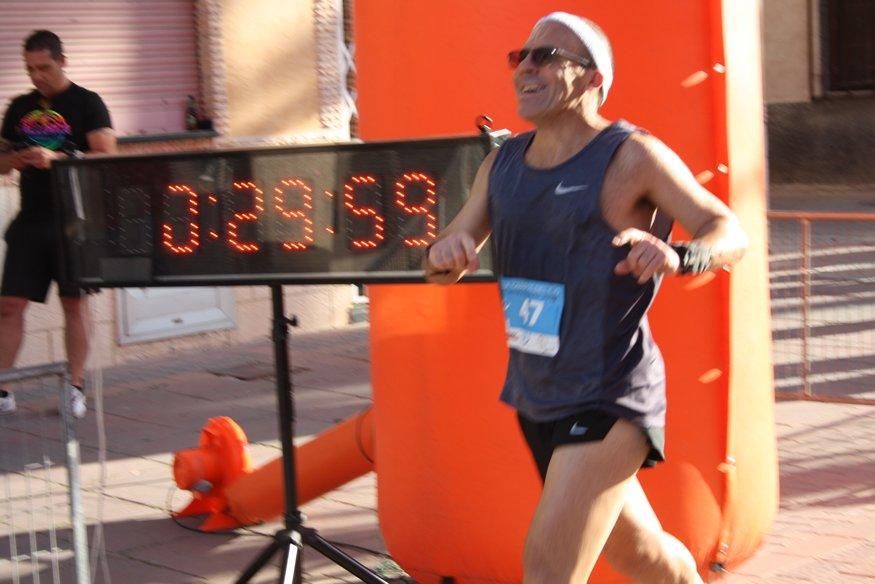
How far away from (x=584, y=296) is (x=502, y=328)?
115 cm

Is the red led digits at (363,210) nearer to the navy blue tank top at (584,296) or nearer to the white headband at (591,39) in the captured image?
the navy blue tank top at (584,296)

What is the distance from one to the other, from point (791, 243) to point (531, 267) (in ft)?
19.5

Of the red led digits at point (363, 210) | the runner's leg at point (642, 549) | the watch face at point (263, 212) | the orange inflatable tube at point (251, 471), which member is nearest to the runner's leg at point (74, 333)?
the orange inflatable tube at point (251, 471)

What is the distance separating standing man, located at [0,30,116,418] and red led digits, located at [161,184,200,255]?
3.20m

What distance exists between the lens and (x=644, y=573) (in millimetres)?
3973

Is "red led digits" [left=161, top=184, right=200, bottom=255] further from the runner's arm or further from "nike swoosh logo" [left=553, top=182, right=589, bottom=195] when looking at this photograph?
"nike swoosh logo" [left=553, top=182, right=589, bottom=195]

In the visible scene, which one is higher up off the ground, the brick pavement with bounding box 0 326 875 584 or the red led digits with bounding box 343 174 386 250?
the red led digits with bounding box 343 174 386 250

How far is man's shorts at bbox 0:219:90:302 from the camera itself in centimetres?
→ 813

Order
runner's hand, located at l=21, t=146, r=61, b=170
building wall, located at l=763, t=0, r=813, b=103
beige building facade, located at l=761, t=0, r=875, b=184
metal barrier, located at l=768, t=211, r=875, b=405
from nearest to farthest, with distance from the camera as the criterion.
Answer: runner's hand, located at l=21, t=146, r=61, b=170
metal barrier, located at l=768, t=211, r=875, b=405
beige building facade, located at l=761, t=0, r=875, b=184
building wall, located at l=763, t=0, r=813, b=103

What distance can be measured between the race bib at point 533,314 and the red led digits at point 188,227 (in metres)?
1.28

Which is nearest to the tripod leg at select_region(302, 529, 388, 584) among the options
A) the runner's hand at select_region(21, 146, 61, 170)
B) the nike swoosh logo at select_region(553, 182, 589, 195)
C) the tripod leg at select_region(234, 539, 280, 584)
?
the tripod leg at select_region(234, 539, 280, 584)

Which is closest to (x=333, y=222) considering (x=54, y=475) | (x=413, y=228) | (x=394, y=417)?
(x=413, y=228)

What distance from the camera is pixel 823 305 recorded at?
35.8 feet

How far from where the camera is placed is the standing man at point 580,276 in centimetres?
367
